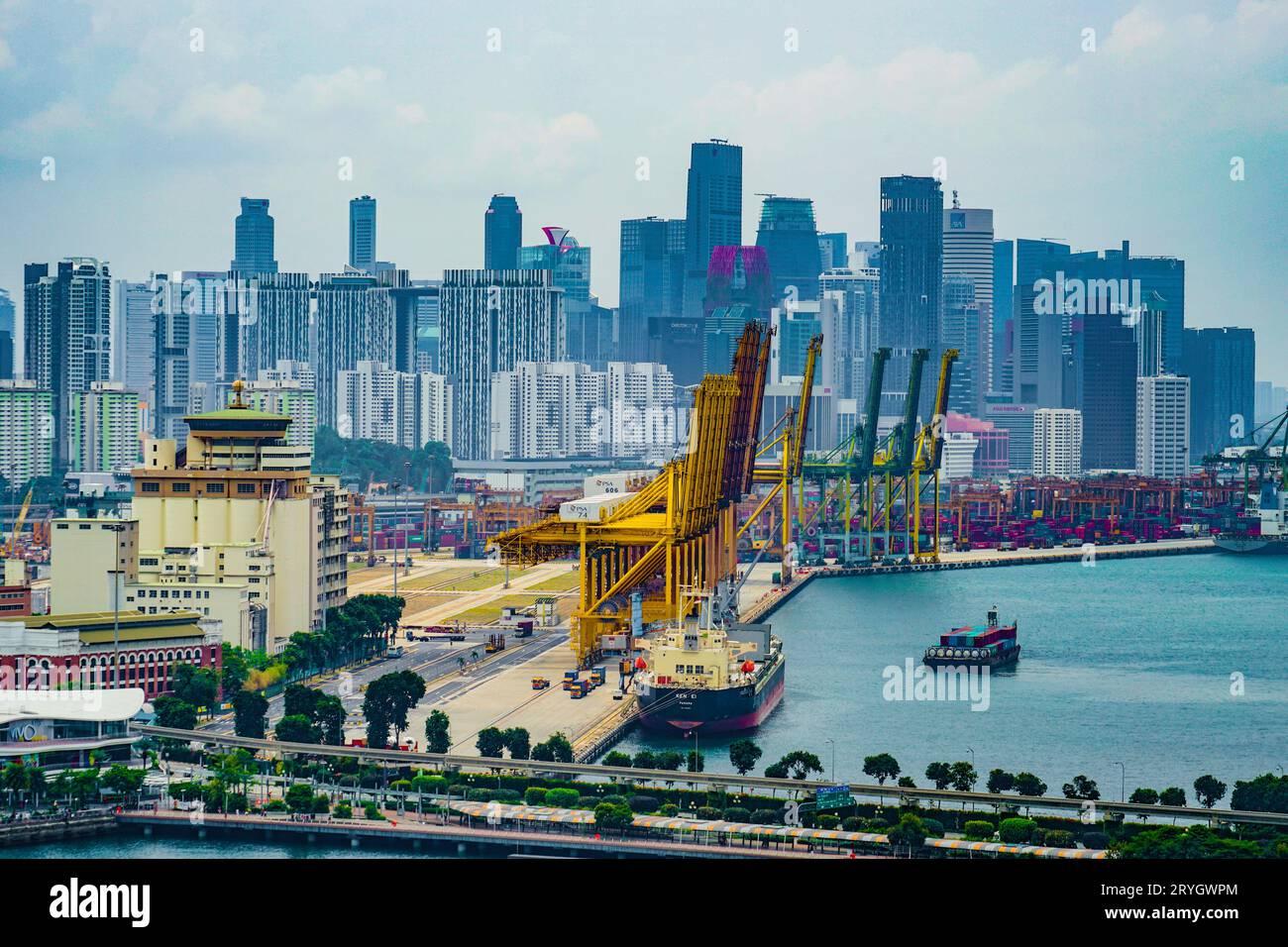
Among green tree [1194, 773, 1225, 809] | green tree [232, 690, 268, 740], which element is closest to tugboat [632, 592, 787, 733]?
green tree [232, 690, 268, 740]

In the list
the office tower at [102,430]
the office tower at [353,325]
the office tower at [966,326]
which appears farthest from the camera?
the office tower at [966,326]

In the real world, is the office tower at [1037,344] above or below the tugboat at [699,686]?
above

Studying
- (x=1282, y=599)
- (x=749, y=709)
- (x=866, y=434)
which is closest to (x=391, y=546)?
(x=866, y=434)

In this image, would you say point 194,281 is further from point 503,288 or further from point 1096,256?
point 1096,256

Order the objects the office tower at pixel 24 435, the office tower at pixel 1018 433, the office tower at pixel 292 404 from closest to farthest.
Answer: the office tower at pixel 292 404 → the office tower at pixel 24 435 → the office tower at pixel 1018 433

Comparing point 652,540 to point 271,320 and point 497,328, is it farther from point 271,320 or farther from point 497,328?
point 271,320

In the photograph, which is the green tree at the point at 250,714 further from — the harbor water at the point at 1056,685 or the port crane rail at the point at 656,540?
the port crane rail at the point at 656,540

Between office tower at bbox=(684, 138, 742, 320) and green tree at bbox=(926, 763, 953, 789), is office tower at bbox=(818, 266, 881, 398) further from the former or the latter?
green tree at bbox=(926, 763, 953, 789)

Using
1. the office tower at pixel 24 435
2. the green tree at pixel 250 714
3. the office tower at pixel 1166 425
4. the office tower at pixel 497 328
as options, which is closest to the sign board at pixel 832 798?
the green tree at pixel 250 714

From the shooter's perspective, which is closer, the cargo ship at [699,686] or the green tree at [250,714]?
the green tree at [250,714]
